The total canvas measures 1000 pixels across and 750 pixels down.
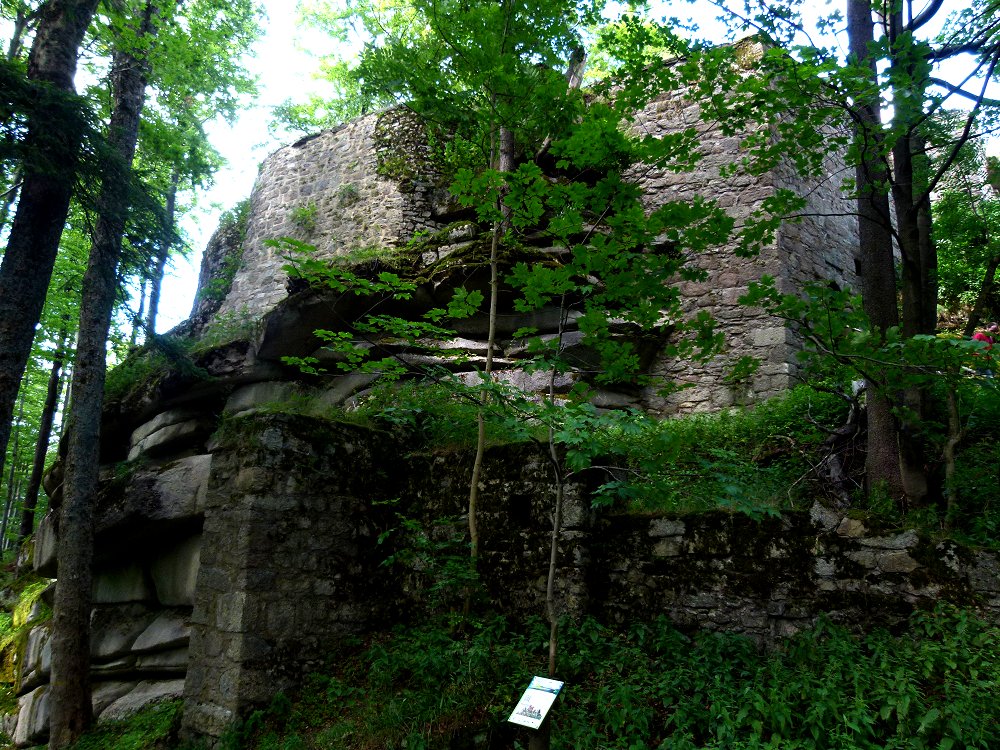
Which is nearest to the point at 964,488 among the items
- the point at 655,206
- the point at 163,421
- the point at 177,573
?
the point at 655,206

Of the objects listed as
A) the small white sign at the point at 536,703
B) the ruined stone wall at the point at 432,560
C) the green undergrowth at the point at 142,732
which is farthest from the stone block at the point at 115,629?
the small white sign at the point at 536,703

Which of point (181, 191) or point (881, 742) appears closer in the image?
point (881, 742)

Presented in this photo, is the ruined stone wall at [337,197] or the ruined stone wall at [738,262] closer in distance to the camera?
the ruined stone wall at [738,262]

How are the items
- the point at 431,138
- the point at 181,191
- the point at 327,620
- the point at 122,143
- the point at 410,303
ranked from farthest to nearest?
the point at 181,191, the point at 431,138, the point at 410,303, the point at 122,143, the point at 327,620

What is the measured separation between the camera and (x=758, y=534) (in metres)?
4.19

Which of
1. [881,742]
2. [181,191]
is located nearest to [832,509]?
[881,742]

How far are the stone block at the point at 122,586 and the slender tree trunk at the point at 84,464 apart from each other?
30.4 inches

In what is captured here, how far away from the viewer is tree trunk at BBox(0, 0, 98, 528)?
17.1ft

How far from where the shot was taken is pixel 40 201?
18.4ft

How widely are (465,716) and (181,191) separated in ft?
57.0

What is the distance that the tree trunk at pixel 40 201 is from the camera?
520 centimetres

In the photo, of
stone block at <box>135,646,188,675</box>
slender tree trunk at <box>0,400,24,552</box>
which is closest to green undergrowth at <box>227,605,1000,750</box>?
stone block at <box>135,646,188,675</box>

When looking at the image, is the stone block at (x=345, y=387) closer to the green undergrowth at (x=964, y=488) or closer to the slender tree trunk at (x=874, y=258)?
the slender tree trunk at (x=874, y=258)

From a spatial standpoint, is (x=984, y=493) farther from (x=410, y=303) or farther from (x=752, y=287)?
(x=410, y=303)
